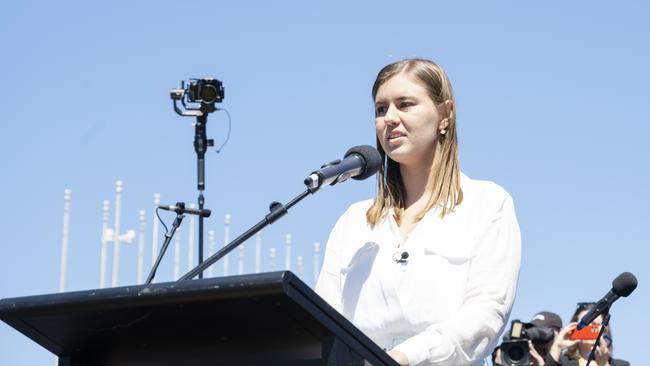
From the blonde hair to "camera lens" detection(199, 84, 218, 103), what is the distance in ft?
17.6

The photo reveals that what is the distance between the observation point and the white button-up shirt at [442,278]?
288 centimetres

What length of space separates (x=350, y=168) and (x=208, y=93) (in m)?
5.71

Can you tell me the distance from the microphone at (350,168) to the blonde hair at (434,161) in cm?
17

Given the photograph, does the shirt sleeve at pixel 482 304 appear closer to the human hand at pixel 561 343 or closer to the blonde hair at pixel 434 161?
the blonde hair at pixel 434 161

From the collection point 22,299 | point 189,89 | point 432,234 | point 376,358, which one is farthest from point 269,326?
point 189,89

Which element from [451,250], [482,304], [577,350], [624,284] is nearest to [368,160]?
[451,250]

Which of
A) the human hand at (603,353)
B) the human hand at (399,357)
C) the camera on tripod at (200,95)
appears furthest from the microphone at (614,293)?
the camera on tripod at (200,95)

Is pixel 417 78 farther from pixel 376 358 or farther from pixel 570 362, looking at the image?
pixel 570 362

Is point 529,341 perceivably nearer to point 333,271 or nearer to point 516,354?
point 516,354

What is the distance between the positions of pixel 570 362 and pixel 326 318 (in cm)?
469

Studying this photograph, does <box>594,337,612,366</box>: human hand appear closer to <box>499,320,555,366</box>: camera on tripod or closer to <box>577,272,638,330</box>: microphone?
<box>499,320,555,366</box>: camera on tripod

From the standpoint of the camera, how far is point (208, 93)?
873 cm

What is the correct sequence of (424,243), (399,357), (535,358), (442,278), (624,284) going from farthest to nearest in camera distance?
1. (535,358)
2. (624,284)
3. (424,243)
4. (442,278)
5. (399,357)

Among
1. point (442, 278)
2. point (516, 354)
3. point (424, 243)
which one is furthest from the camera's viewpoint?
point (516, 354)
